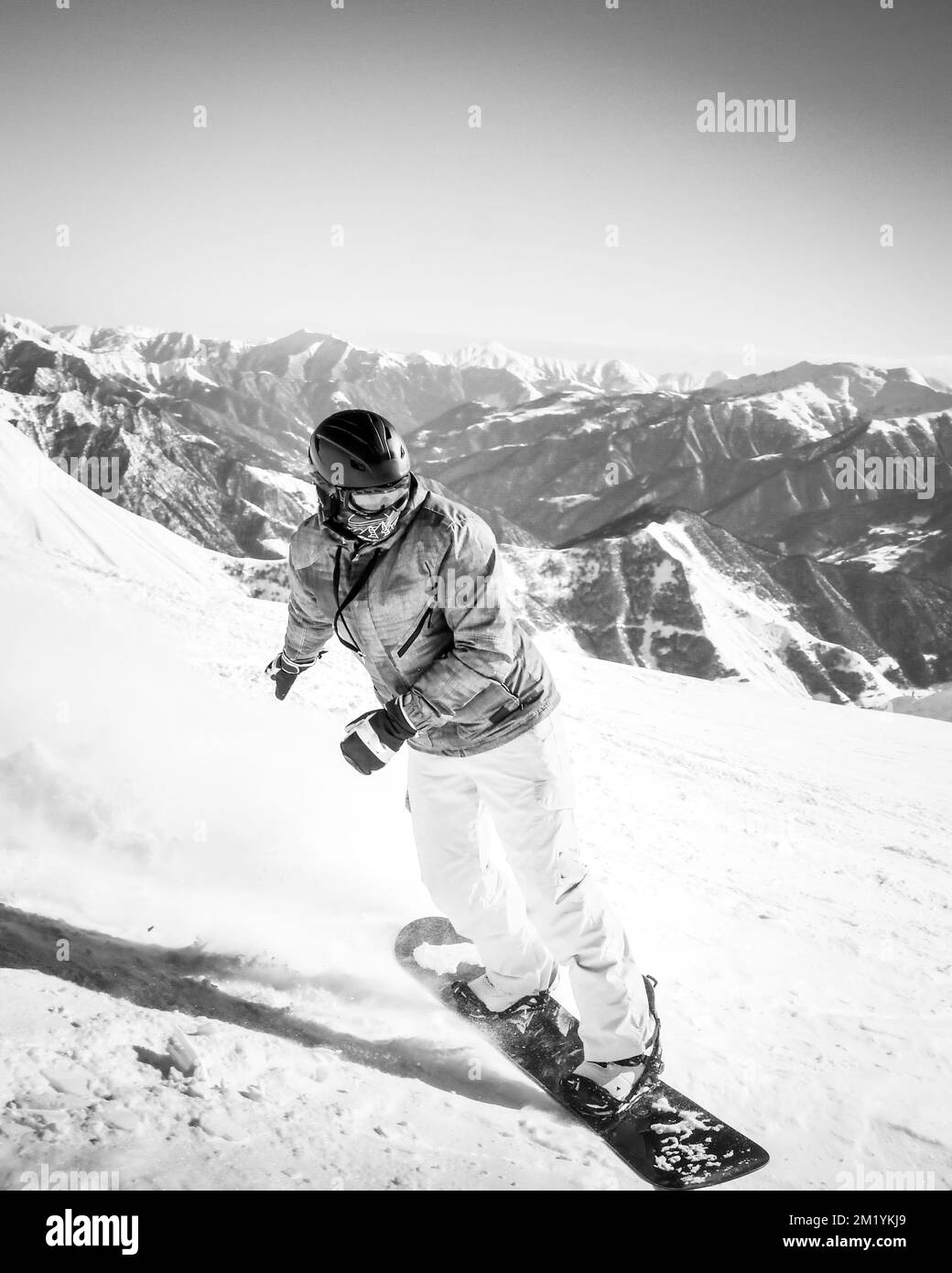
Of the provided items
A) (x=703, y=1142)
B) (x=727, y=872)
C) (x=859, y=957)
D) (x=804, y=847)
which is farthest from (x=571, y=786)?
(x=804, y=847)

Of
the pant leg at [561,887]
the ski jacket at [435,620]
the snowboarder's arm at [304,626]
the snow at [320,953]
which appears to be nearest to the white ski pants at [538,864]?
the pant leg at [561,887]

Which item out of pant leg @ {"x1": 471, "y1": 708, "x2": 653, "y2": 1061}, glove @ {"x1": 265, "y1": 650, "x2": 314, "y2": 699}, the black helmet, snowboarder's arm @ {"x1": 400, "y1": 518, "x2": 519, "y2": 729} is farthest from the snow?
the black helmet

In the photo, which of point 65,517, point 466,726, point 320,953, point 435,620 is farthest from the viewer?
point 65,517

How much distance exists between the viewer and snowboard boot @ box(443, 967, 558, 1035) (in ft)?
12.1

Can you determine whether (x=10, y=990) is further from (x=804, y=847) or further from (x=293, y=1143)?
(x=804, y=847)

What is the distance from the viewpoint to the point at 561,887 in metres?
3.19

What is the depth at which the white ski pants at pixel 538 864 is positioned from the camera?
3197 mm

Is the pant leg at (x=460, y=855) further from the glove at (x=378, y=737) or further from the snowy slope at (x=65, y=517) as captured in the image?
the snowy slope at (x=65, y=517)

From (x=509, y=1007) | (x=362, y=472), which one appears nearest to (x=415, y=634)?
(x=362, y=472)

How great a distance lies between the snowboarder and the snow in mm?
488

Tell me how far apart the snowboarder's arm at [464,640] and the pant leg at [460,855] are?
475 millimetres

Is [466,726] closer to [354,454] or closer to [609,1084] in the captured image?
[354,454]

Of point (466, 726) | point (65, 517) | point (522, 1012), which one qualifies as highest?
point (65, 517)

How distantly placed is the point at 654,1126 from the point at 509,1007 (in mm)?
868
